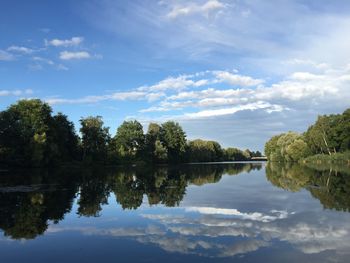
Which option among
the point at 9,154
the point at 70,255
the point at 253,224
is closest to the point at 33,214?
the point at 70,255

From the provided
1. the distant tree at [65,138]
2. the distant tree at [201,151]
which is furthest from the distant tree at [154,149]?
the distant tree at [201,151]

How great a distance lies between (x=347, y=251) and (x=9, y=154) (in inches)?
2791

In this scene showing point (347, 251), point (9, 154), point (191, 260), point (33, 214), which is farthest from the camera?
point (9, 154)

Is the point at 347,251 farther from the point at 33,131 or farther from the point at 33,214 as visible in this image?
the point at 33,131

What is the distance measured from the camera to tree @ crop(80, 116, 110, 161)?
104m

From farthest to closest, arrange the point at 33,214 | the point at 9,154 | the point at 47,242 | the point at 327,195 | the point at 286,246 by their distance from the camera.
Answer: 1. the point at 9,154
2. the point at 327,195
3. the point at 33,214
4. the point at 47,242
5. the point at 286,246

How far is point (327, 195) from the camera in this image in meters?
26.2

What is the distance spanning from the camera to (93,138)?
10525cm

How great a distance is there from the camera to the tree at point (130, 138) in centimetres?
11706

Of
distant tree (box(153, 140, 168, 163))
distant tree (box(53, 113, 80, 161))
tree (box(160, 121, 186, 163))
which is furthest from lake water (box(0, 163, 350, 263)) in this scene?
tree (box(160, 121, 186, 163))

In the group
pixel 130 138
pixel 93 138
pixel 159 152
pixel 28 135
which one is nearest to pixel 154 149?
pixel 159 152

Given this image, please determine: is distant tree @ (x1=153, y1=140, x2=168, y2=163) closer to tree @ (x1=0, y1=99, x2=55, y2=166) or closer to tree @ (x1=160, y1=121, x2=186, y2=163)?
tree @ (x1=160, y1=121, x2=186, y2=163)

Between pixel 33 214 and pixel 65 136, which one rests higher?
pixel 65 136

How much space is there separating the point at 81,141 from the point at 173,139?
3636 cm
